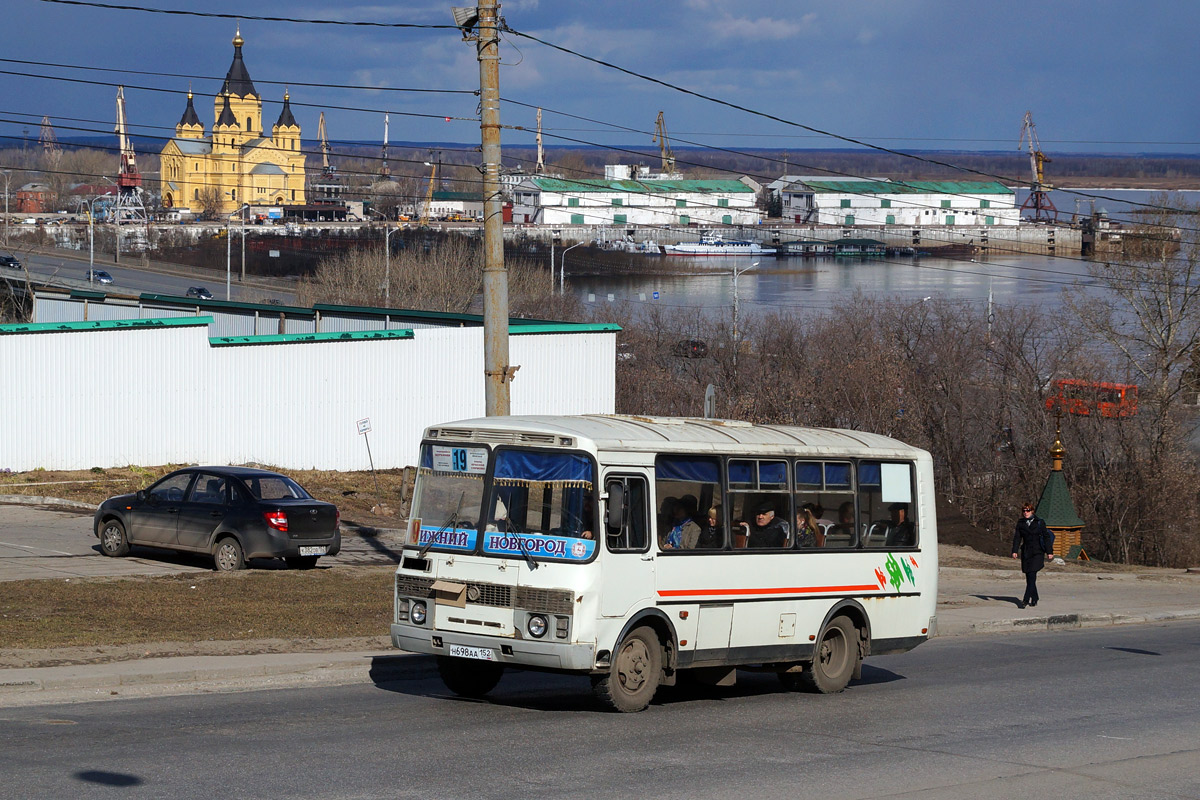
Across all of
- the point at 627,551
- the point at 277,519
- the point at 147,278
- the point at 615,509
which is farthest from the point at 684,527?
the point at 147,278

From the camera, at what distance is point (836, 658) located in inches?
539

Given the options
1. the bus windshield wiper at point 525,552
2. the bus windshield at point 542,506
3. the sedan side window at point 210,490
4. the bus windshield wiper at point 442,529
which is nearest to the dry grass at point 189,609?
the sedan side window at point 210,490

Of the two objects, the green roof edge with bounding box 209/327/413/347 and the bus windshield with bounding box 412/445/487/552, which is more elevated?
the green roof edge with bounding box 209/327/413/347

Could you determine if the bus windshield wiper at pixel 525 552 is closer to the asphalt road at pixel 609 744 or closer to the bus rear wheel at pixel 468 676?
the asphalt road at pixel 609 744

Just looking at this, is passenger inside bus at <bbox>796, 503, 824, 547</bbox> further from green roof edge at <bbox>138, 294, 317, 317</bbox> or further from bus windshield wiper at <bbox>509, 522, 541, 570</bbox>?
green roof edge at <bbox>138, 294, 317, 317</bbox>

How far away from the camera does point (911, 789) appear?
358 inches

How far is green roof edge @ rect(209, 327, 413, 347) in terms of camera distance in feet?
110

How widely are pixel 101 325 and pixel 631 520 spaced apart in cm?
2337

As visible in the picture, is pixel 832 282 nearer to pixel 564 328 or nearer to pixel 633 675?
pixel 564 328

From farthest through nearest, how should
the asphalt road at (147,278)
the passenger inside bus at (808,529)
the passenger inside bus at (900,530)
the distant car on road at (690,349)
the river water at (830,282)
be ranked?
the river water at (830,282) < the asphalt road at (147,278) < the distant car on road at (690,349) < the passenger inside bus at (900,530) < the passenger inside bus at (808,529)

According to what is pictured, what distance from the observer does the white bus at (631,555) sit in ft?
Answer: 36.4

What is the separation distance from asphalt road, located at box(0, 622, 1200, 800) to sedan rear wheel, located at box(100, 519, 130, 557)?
829 centimetres

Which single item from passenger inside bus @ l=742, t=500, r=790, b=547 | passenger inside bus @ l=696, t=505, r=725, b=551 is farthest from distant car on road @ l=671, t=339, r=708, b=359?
passenger inside bus @ l=696, t=505, r=725, b=551

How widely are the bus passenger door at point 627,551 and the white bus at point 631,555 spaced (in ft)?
0.06
